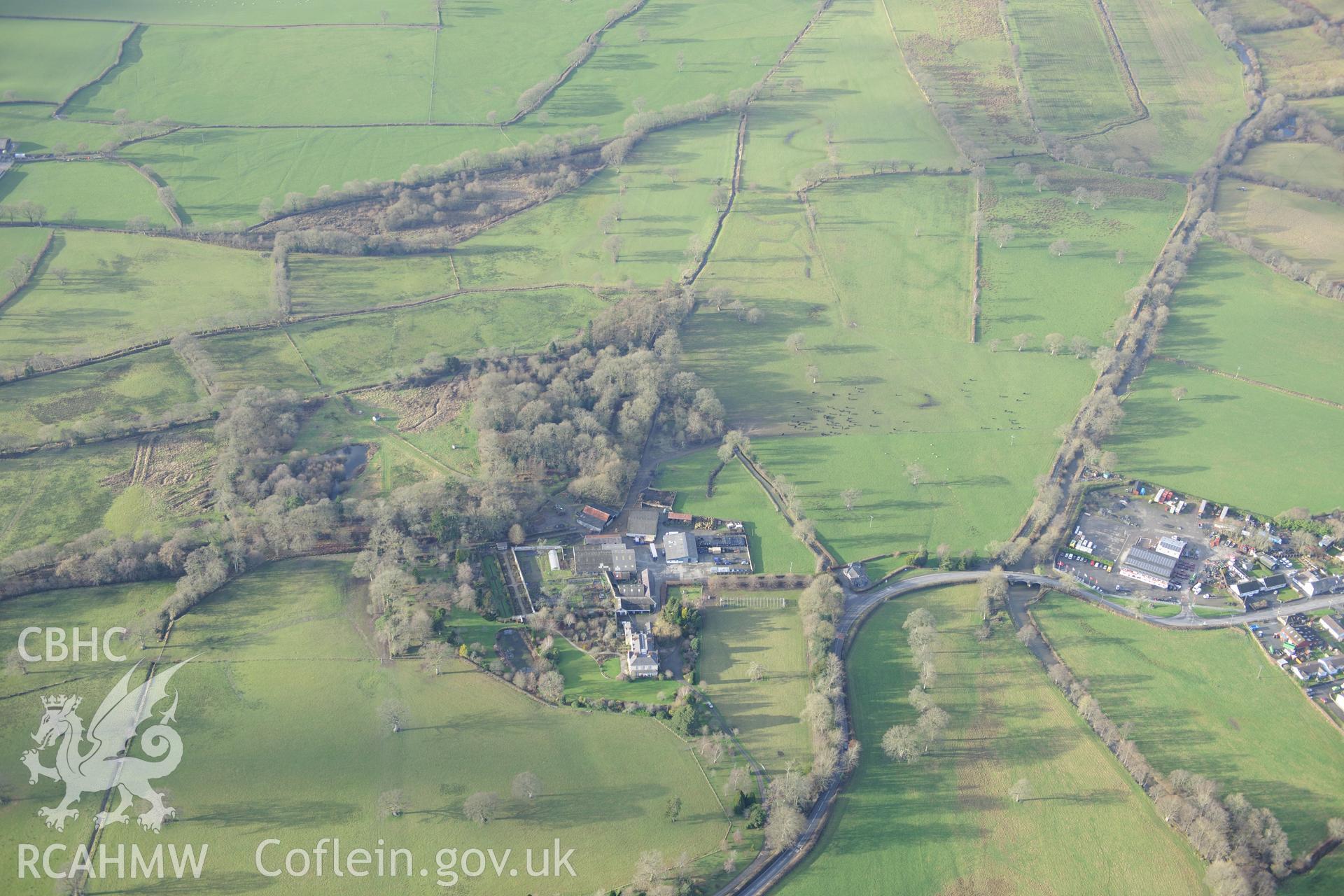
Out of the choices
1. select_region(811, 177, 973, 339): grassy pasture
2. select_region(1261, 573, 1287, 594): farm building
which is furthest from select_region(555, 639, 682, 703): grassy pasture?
select_region(811, 177, 973, 339): grassy pasture

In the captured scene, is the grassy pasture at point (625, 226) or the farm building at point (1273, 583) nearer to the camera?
the farm building at point (1273, 583)

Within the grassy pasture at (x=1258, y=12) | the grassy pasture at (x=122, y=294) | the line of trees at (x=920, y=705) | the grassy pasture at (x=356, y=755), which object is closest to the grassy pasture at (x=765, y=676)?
the grassy pasture at (x=356, y=755)

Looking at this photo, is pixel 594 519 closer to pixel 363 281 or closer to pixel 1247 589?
pixel 363 281

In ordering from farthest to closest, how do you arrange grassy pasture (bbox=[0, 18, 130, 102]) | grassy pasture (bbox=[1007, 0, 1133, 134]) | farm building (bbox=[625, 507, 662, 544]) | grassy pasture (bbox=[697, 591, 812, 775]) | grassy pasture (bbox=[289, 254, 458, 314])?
grassy pasture (bbox=[1007, 0, 1133, 134])
grassy pasture (bbox=[0, 18, 130, 102])
grassy pasture (bbox=[289, 254, 458, 314])
farm building (bbox=[625, 507, 662, 544])
grassy pasture (bbox=[697, 591, 812, 775])

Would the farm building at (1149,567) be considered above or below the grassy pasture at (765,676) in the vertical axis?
above

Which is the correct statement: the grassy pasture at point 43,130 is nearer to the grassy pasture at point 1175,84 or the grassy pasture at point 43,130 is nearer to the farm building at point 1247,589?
the grassy pasture at point 1175,84


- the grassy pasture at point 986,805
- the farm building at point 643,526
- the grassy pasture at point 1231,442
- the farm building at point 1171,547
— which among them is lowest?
the grassy pasture at point 986,805

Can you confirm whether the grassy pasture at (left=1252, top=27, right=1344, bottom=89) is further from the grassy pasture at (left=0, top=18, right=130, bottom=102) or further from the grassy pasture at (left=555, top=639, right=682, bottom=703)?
the grassy pasture at (left=0, top=18, right=130, bottom=102)
